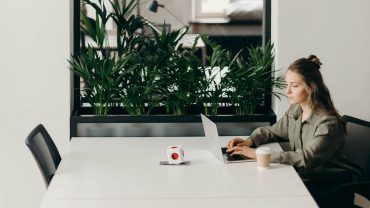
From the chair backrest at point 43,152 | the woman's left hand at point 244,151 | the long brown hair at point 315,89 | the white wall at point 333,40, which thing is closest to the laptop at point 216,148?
the woman's left hand at point 244,151

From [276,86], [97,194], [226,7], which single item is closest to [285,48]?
[276,86]

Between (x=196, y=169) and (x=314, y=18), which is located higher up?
(x=314, y=18)

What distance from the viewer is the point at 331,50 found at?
170 inches

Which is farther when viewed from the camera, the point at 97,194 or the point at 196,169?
the point at 196,169

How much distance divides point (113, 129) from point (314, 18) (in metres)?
1.55

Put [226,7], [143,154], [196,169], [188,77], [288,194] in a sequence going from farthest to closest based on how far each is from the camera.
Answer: [226,7] → [188,77] → [143,154] → [196,169] → [288,194]

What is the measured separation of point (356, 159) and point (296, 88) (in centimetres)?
Result: 60

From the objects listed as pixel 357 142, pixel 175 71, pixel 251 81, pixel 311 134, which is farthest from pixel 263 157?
pixel 175 71

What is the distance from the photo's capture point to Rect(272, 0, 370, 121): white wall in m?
4.29

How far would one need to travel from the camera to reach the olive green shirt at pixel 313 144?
10.9 ft

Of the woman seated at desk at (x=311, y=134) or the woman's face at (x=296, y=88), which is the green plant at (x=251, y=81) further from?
the woman's face at (x=296, y=88)

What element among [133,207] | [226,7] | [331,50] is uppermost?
[226,7]

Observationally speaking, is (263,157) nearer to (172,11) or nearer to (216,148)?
(216,148)

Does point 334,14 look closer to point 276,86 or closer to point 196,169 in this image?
point 276,86
